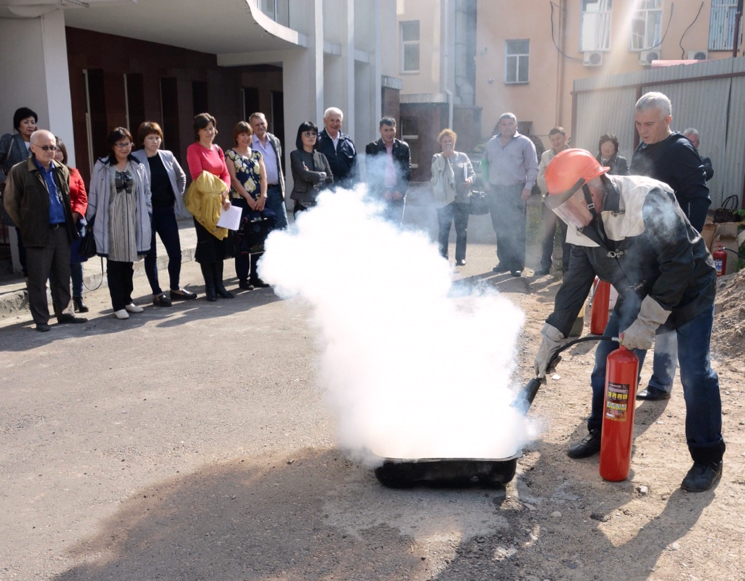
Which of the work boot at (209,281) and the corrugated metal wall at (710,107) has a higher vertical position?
the corrugated metal wall at (710,107)

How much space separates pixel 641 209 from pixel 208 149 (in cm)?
557

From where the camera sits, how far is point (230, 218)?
7.82 m

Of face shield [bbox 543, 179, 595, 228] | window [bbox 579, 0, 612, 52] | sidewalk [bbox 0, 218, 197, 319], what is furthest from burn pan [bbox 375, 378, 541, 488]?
window [bbox 579, 0, 612, 52]

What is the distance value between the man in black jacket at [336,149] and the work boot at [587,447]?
215 inches

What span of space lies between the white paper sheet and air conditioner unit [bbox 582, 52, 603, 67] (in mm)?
21182

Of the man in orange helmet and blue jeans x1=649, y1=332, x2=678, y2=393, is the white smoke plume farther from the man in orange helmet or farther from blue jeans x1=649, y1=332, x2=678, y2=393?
blue jeans x1=649, y1=332, x2=678, y2=393

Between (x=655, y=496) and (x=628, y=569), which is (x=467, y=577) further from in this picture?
(x=655, y=496)

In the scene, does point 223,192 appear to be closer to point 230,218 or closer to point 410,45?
point 230,218

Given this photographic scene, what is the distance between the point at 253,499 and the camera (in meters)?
3.71

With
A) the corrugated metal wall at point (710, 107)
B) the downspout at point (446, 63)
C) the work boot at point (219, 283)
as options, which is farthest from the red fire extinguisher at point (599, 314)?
the downspout at point (446, 63)

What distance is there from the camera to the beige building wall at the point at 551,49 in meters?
24.8

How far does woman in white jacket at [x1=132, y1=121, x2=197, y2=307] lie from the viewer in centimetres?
767

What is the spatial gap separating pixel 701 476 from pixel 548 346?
106cm

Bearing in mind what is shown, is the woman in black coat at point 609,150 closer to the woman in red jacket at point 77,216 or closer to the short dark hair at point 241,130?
the short dark hair at point 241,130
